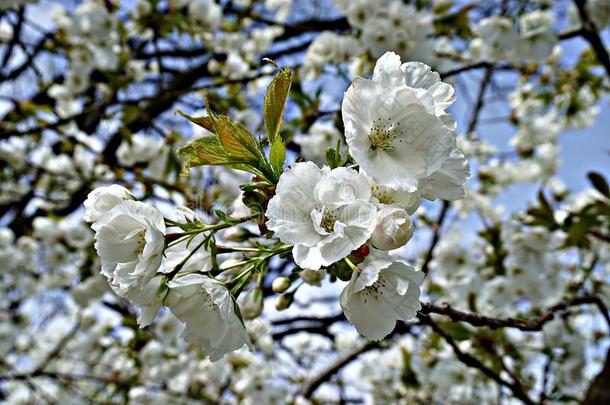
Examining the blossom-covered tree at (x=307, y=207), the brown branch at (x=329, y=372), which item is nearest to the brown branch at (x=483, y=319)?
the blossom-covered tree at (x=307, y=207)

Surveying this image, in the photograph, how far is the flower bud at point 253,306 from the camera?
2.90 feet

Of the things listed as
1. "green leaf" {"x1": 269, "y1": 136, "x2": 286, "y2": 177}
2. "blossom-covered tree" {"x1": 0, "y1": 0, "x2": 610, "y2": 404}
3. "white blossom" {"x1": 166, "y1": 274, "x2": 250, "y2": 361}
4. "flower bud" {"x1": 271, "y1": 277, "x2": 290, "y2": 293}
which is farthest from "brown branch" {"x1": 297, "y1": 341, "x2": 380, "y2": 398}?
"green leaf" {"x1": 269, "y1": 136, "x2": 286, "y2": 177}

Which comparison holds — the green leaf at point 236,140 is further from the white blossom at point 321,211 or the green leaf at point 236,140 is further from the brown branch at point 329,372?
the brown branch at point 329,372

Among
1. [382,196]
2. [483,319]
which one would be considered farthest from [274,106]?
[483,319]

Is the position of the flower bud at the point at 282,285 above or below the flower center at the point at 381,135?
below

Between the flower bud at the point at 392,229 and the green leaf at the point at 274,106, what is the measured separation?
18 centimetres

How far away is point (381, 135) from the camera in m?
0.64

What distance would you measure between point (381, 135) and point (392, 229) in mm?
139

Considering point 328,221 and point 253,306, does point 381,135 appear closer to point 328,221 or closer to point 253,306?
point 328,221

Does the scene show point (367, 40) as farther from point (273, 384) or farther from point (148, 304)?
point (273, 384)

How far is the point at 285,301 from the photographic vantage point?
89cm

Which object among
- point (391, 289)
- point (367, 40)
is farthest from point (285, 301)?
point (367, 40)

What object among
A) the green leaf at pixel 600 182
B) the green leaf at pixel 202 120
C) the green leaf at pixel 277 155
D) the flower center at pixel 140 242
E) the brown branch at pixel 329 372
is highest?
the green leaf at pixel 202 120

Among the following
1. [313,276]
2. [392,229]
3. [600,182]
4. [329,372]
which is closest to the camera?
[392,229]
